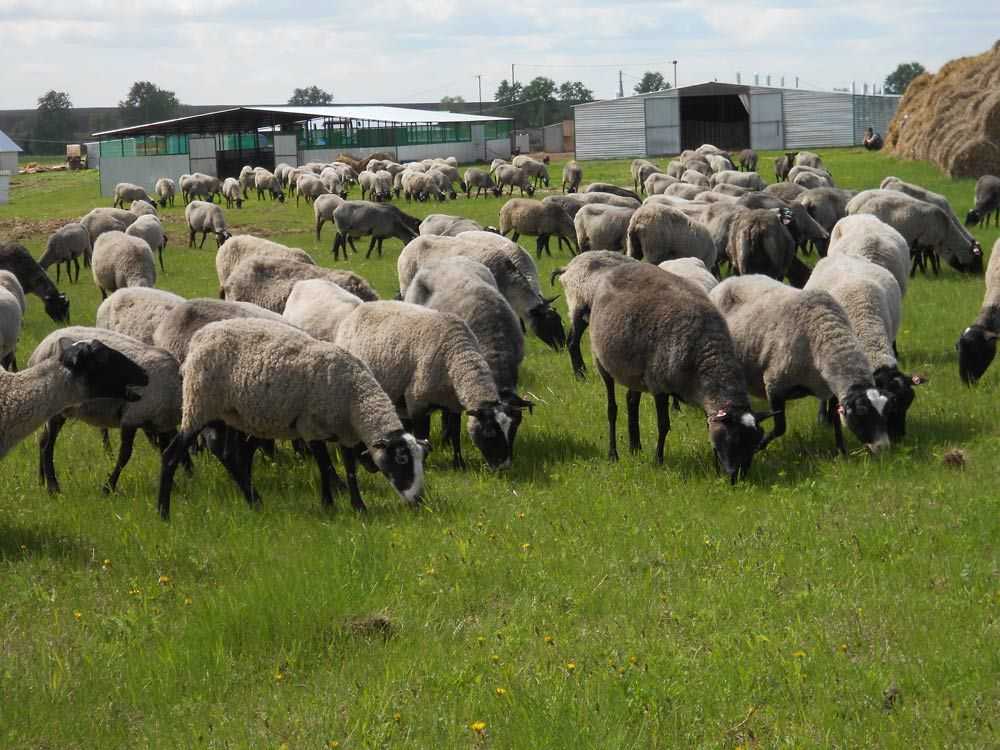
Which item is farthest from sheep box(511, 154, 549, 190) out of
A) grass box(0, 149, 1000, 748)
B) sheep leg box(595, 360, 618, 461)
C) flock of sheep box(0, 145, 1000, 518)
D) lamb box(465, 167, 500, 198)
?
grass box(0, 149, 1000, 748)

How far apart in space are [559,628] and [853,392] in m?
4.14

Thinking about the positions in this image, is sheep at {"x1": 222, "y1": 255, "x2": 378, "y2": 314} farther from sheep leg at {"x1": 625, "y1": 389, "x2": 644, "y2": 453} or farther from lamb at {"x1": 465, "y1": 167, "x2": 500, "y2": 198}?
lamb at {"x1": 465, "y1": 167, "x2": 500, "y2": 198}

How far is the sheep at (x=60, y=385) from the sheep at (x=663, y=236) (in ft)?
35.5

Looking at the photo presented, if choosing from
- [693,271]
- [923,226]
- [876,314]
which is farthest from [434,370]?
[923,226]

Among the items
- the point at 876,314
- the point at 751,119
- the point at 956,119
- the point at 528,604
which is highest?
the point at 751,119

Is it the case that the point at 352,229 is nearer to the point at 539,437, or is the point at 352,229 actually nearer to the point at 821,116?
the point at 539,437

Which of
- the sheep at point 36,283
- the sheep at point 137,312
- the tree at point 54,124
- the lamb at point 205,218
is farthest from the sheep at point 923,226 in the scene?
the tree at point 54,124

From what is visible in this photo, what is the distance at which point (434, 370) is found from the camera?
985 centimetres

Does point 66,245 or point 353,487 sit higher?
point 66,245

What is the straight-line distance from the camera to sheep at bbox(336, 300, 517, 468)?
9.58 metres

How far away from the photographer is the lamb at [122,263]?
1786cm

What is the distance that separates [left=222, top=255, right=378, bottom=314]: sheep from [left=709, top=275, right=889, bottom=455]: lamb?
4494 millimetres

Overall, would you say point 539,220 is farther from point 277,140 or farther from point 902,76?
point 902,76

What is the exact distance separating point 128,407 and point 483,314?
3510 millimetres
